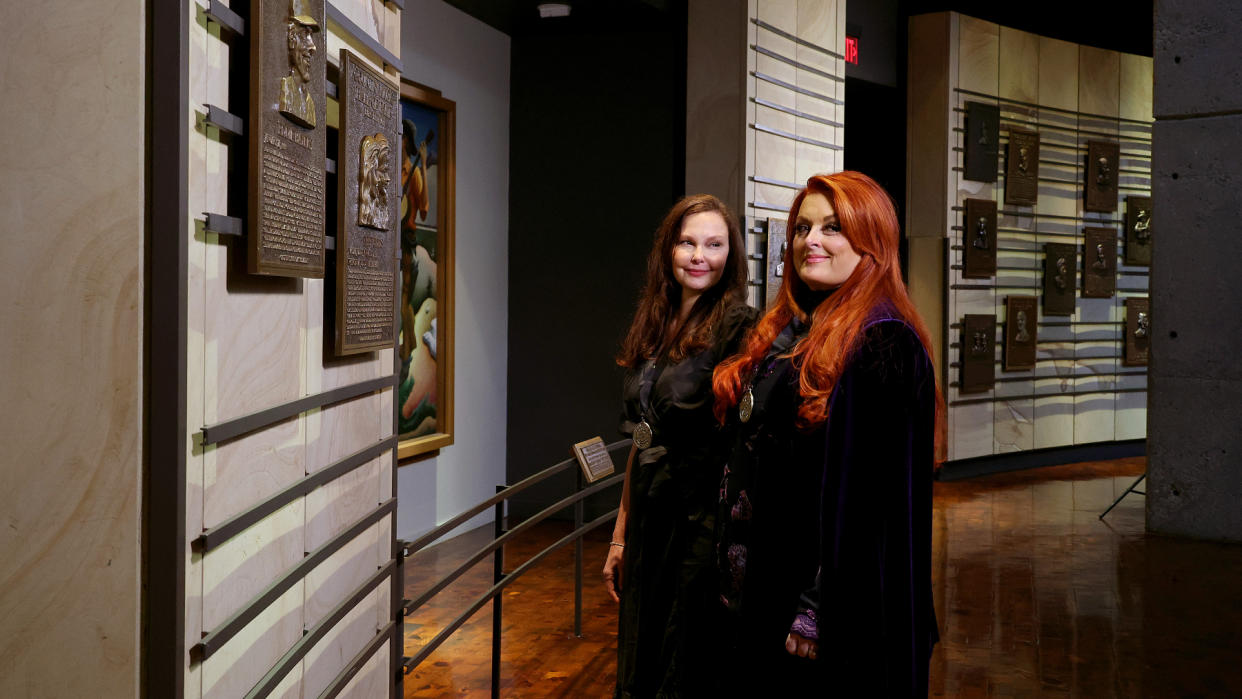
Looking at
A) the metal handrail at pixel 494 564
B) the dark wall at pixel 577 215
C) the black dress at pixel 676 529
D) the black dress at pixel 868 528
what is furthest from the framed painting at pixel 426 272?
the black dress at pixel 868 528

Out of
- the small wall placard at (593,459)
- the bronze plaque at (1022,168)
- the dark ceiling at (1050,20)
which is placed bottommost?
the small wall placard at (593,459)

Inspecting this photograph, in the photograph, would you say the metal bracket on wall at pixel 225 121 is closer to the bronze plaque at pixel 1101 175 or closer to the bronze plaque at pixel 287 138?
the bronze plaque at pixel 287 138

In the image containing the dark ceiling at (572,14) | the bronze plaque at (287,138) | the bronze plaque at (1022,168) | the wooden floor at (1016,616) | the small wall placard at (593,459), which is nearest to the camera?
the bronze plaque at (287,138)

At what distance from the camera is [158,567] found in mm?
2039

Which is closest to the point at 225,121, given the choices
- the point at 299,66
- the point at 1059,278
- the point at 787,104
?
the point at 299,66

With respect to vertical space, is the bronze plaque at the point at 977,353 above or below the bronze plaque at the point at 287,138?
below

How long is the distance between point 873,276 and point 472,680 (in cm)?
333

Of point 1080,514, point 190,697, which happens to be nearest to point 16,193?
point 190,697

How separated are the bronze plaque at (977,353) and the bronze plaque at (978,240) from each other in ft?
1.73

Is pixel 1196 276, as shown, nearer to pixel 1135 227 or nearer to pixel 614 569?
pixel 1135 227

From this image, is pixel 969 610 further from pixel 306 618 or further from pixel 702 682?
pixel 306 618

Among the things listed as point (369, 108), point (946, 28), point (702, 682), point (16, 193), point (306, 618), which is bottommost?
point (702, 682)

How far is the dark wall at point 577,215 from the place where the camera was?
9125 millimetres

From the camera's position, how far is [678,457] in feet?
11.0
